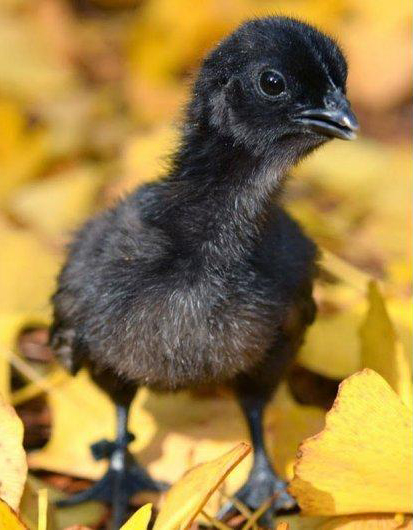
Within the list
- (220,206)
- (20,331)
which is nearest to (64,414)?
(20,331)

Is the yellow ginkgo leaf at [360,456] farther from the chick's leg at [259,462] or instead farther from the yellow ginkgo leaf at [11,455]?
the yellow ginkgo leaf at [11,455]

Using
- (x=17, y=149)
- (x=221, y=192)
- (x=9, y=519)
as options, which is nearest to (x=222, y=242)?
(x=221, y=192)

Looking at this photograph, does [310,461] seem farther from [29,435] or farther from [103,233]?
[29,435]

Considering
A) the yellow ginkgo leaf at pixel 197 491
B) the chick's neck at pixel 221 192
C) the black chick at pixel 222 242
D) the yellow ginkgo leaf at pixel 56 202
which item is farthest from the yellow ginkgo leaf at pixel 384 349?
the yellow ginkgo leaf at pixel 56 202

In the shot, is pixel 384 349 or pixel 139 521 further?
pixel 384 349

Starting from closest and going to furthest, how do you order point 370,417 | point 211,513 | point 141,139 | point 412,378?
point 370,417 < point 211,513 < point 412,378 < point 141,139

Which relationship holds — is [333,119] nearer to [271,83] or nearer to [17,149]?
[271,83]

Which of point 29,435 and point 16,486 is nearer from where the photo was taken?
point 16,486
